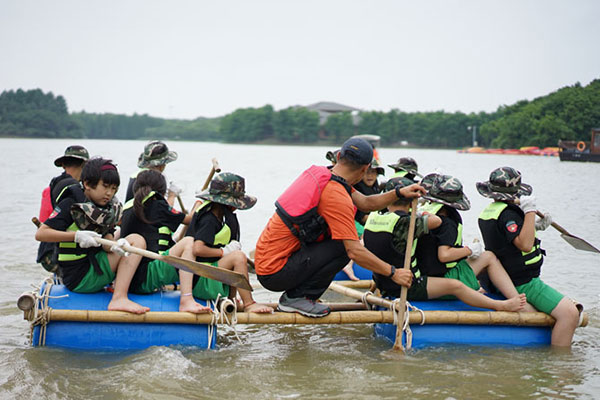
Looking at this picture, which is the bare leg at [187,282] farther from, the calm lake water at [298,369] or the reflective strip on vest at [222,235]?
the calm lake water at [298,369]

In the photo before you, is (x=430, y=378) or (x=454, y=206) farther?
(x=454, y=206)

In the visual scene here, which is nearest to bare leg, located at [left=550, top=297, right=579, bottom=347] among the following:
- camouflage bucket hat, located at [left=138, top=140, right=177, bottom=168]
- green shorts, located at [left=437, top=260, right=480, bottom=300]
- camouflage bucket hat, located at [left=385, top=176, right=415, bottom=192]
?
green shorts, located at [left=437, top=260, right=480, bottom=300]

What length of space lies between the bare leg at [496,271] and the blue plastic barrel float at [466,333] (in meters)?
0.22

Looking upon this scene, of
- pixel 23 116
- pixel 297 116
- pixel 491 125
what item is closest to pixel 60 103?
pixel 23 116

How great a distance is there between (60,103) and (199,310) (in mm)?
121237

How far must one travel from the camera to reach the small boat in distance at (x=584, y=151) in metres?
43.2

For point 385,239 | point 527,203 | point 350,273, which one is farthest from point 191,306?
point 350,273

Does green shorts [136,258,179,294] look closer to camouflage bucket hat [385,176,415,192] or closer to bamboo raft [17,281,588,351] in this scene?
bamboo raft [17,281,588,351]

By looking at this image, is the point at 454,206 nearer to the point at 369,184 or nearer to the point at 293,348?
the point at 293,348

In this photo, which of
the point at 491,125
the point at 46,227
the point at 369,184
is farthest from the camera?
the point at 491,125

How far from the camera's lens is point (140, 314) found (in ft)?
17.3

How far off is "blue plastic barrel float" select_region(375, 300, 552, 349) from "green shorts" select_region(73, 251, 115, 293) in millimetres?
2487

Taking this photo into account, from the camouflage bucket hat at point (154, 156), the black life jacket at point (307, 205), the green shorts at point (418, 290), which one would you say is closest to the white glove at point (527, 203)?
the green shorts at point (418, 290)

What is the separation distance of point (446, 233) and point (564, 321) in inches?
51.2
